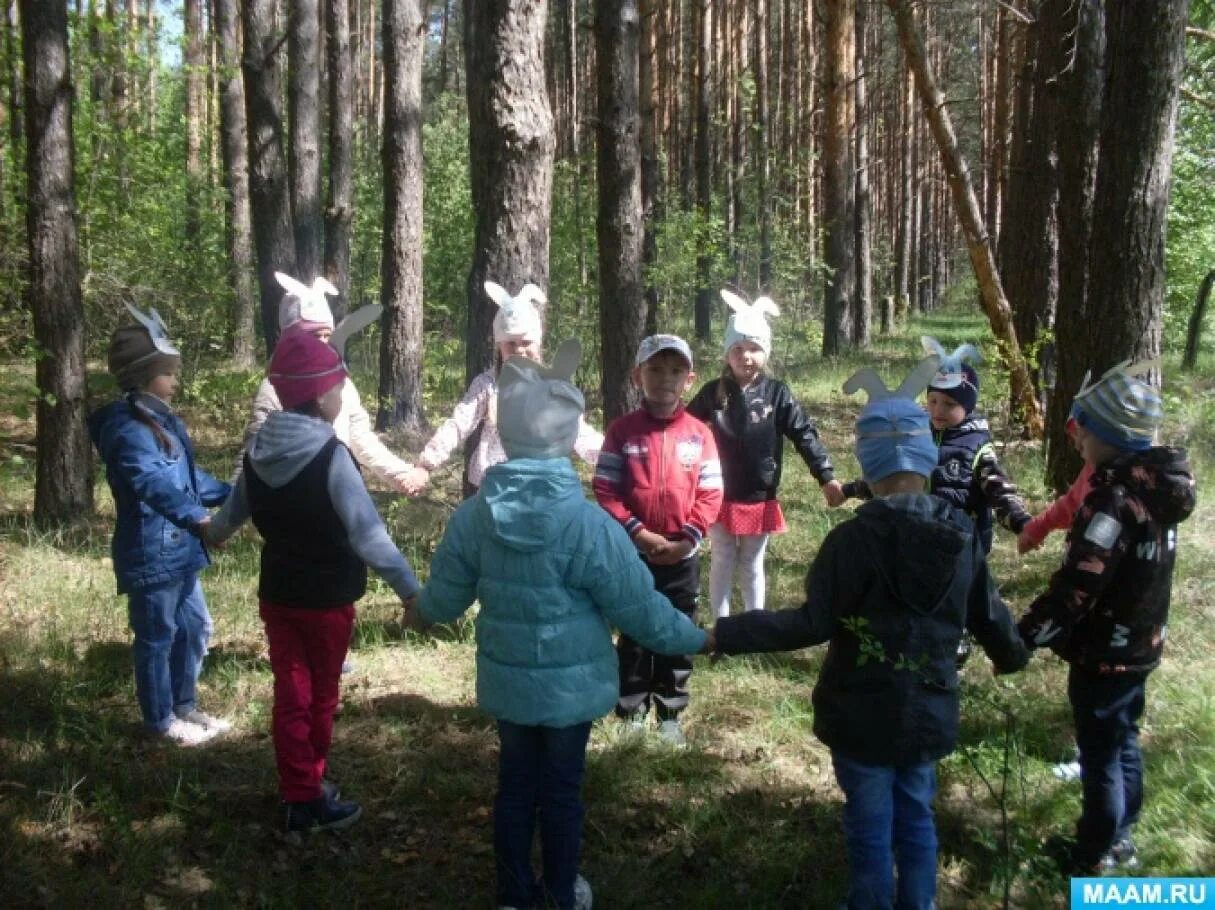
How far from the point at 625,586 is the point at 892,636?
757mm

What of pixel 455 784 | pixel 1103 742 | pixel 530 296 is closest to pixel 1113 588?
pixel 1103 742

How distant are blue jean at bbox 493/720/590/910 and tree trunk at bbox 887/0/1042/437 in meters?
7.23

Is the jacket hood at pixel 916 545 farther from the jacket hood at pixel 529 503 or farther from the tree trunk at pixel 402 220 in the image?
the tree trunk at pixel 402 220

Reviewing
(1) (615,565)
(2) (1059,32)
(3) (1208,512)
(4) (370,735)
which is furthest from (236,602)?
(2) (1059,32)

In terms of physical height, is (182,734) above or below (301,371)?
below

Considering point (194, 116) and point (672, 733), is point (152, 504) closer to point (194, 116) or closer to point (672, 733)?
point (672, 733)

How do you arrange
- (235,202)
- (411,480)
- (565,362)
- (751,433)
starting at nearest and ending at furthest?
(565,362), (411,480), (751,433), (235,202)

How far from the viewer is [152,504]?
393 centimetres

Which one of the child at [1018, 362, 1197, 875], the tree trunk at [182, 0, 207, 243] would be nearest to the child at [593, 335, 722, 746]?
the child at [1018, 362, 1197, 875]

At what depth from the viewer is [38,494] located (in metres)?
7.66

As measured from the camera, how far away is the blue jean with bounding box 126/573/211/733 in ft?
13.6

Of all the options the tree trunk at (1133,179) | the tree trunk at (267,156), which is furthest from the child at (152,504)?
the tree trunk at (267,156)

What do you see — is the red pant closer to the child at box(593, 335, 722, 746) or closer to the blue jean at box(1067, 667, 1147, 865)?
the child at box(593, 335, 722, 746)

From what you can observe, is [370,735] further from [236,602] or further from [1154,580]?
[1154,580]
